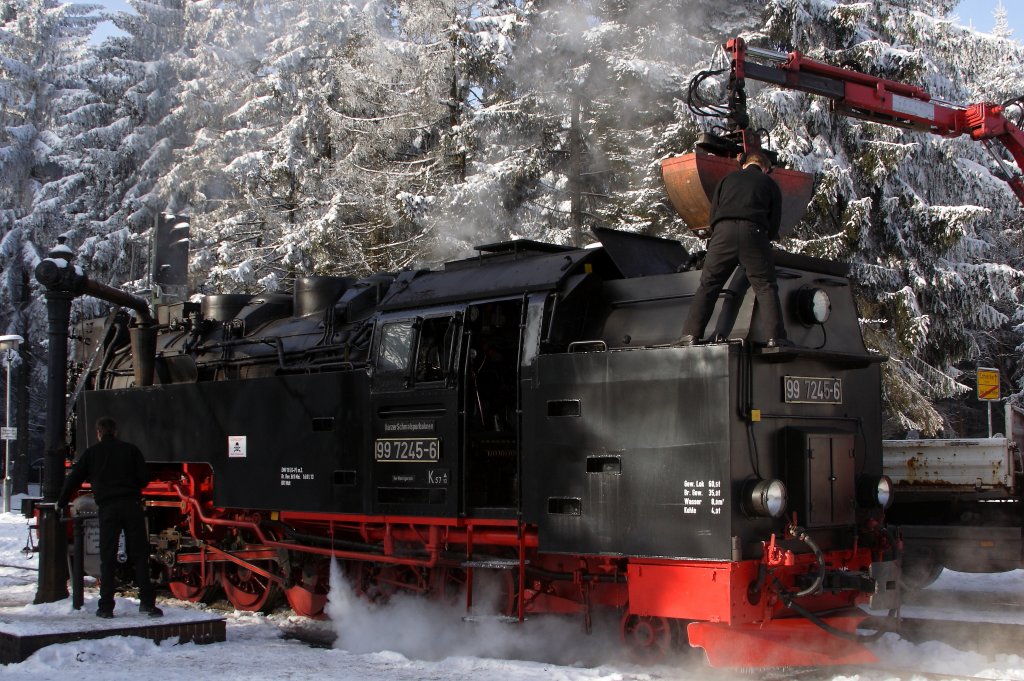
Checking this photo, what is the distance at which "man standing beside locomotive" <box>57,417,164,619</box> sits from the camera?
8.71 meters

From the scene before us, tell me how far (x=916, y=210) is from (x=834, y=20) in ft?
12.1

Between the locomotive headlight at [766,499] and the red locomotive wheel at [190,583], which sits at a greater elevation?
the locomotive headlight at [766,499]

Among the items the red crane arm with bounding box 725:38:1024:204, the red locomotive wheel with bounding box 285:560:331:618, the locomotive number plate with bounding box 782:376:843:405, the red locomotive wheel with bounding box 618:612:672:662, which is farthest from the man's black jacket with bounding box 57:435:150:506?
the red crane arm with bounding box 725:38:1024:204

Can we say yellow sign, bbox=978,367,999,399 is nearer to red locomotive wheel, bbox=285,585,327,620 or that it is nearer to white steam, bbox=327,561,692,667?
white steam, bbox=327,561,692,667

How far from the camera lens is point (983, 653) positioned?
26.9 ft

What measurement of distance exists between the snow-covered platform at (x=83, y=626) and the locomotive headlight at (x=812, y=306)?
5.23 meters

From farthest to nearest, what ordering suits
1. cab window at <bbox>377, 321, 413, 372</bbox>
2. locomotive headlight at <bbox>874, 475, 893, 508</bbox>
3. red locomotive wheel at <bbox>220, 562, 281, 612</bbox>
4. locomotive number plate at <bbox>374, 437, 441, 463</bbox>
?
red locomotive wheel at <bbox>220, 562, 281, 612</bbox> → cab window at <bbox>377, 321, 413, 372</bbox> → locomotive number plate at <bbox>374, 437, 441, 463</bbox> → locomotive headlight at <bbox>874, 475, 893, 508</bbox>

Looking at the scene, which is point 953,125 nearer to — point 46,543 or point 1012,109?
point 46,543

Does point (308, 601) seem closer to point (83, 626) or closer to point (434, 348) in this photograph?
point (83, 626)

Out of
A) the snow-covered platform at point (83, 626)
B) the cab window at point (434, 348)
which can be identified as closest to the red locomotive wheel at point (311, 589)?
the snow-covered platform at point (83, 626)

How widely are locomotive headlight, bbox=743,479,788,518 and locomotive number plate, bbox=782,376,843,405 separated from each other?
2.38ft

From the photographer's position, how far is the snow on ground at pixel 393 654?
7.07 meters

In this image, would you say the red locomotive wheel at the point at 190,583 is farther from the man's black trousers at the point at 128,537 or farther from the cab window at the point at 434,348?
the cab window at the point at 434,348

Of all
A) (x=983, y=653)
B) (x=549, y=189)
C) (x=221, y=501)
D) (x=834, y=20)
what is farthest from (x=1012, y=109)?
(x=221, y=501)
